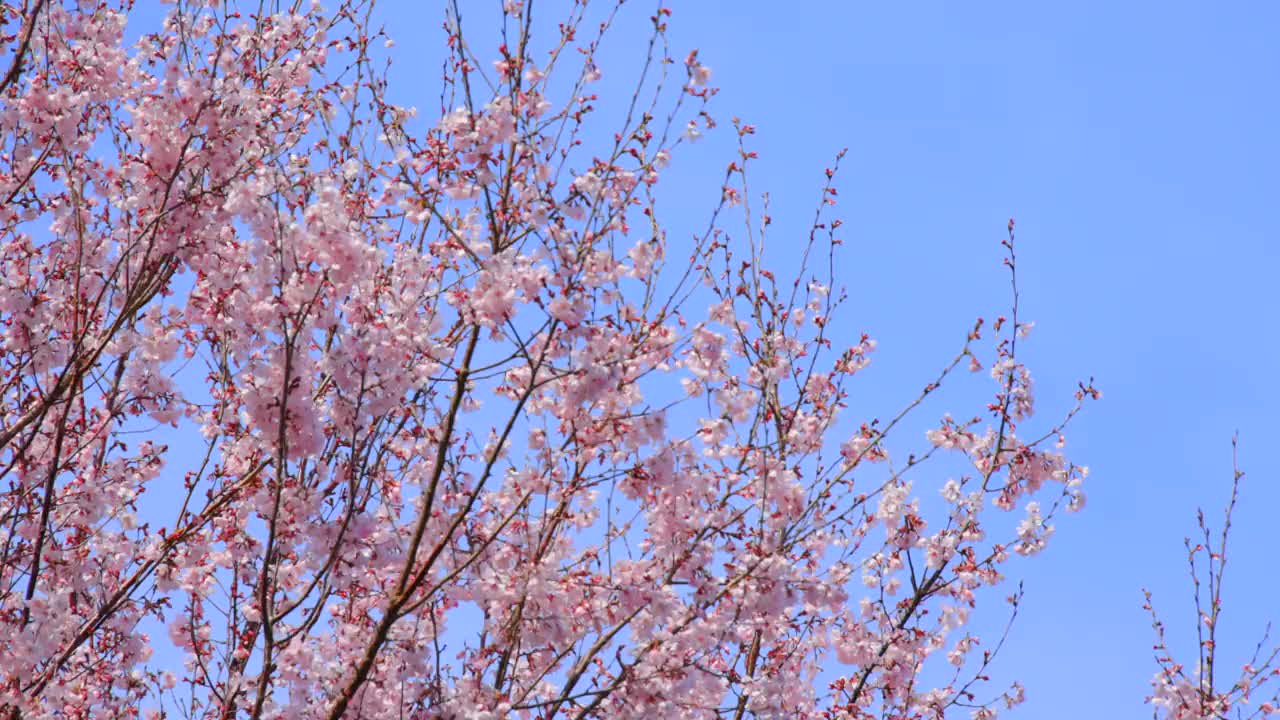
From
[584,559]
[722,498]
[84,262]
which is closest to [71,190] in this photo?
[84,262]

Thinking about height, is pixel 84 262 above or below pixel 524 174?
above

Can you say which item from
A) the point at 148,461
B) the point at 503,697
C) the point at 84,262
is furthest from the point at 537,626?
the point at 84,262

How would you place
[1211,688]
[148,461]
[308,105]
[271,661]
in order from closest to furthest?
[271,661] → [148,461] → [308,105] → [1211,688]

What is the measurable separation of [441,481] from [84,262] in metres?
2.81

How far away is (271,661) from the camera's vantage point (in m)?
5.51

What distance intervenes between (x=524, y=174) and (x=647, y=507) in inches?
72.2

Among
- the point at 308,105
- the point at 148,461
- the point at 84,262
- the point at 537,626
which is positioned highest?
the point at 308,105

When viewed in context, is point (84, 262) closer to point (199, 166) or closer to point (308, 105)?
point (199, 166)

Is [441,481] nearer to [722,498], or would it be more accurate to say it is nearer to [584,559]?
[584,559]

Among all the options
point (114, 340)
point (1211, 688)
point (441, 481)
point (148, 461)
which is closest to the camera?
point (441, 481)

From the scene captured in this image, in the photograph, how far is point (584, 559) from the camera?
6.20 meters

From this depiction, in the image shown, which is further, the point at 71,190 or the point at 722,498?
the point at 71,190

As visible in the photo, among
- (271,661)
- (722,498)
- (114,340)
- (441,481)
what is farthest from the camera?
(114,340)

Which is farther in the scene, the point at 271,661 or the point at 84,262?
the point at 84,262
